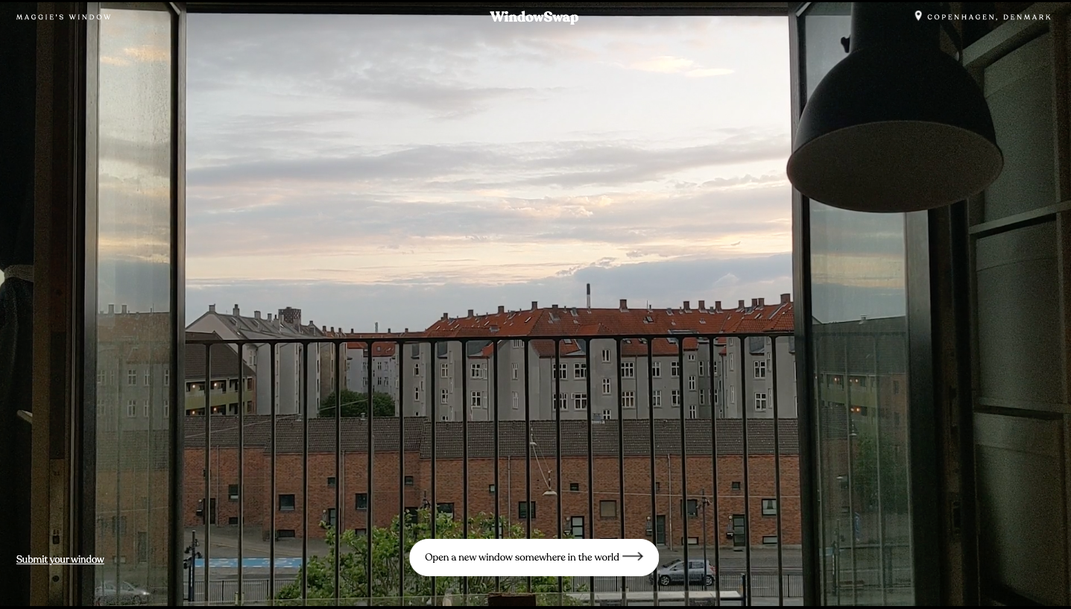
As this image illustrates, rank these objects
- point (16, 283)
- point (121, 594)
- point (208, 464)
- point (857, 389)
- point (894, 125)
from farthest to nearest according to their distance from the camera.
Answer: point (208, 464) < point (857, 389) < point (121, 594) < point (16, 283) < point (894, 125)

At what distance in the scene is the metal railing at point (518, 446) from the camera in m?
2.28

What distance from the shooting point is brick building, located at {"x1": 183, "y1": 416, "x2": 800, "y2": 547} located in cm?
230

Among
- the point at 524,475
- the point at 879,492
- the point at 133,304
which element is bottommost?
the point at 524,475

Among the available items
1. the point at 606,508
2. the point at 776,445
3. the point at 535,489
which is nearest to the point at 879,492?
the point at 776,445

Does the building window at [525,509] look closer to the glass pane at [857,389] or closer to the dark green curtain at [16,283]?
the glass pane at [857,389]

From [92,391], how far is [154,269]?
0.41 m

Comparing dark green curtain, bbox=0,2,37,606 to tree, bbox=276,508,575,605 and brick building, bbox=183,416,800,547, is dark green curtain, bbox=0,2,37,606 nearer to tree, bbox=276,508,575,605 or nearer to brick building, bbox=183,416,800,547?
brick building, bbox=183,416,800,547

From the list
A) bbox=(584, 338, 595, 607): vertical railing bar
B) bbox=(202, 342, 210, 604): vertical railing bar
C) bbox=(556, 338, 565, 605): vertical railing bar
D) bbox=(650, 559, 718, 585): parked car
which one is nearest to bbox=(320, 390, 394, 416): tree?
bbox=(202, 342, 210, 604): vertical railing bar

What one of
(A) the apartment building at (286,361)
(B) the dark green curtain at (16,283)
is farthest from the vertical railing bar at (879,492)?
(B) the dark green curtain at (16,283)

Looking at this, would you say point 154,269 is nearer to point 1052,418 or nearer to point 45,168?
point 45,168

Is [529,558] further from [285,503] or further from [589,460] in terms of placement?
[285,503]

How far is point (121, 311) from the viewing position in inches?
63.7

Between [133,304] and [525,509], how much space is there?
1356 mm

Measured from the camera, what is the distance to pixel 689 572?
2275 mm
